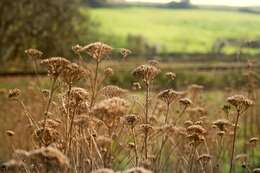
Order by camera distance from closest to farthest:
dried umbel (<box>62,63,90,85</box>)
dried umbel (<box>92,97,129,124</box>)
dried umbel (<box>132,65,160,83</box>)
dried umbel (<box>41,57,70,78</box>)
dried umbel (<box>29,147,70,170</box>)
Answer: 1. dried umbel (<box>29,147,70,170</box>)
2. dried umbel (<box>92,97,129,124</box>)
3. dried umbel (<box>41,57,70,78</box>)
4. dried umbel (<box>62,63,90,85</box>)
5. dried umbel (<box>132,65,160,83</box>)

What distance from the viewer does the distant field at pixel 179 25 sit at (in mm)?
41906

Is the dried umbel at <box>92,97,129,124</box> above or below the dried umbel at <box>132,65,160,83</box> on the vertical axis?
below

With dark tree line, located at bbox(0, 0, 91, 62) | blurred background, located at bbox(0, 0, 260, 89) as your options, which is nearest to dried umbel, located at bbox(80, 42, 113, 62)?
blurred background, located at bbox(0, 0, 260, 89)

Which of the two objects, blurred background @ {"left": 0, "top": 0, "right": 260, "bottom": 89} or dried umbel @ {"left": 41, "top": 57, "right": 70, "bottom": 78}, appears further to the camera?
blurred background @ {"left": 0, "top": 0, "right": 260, "bottom": 89}

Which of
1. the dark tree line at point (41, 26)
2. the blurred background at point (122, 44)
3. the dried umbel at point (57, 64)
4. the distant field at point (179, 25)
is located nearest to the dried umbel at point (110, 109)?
the dried umbel at point (57, 64)

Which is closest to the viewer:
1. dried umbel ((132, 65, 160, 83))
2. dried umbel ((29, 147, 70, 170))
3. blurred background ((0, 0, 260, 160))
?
dried umbel ((29, 147, 70, 170))

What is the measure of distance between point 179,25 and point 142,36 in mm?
12178

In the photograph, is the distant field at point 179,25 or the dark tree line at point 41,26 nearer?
the dark tree line at point 41,26

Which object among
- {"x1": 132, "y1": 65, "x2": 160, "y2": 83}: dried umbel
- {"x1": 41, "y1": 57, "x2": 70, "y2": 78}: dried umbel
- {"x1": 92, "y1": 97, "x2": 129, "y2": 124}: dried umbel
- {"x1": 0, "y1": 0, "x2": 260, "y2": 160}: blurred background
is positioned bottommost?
{"x1": 0, "y1": 0, "x2": 260, "y2": 160}: blurred background

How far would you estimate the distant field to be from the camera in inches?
1650

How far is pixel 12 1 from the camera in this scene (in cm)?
2520

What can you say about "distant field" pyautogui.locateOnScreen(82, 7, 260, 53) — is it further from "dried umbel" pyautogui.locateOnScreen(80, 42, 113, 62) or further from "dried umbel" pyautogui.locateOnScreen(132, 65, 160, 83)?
"dried umbel" pyautogui.locateOnScreen(132, 65, 160, 83)

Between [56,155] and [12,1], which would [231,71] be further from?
[56,155]

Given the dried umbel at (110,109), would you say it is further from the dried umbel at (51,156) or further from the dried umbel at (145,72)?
the dried umbel at (145,72)
